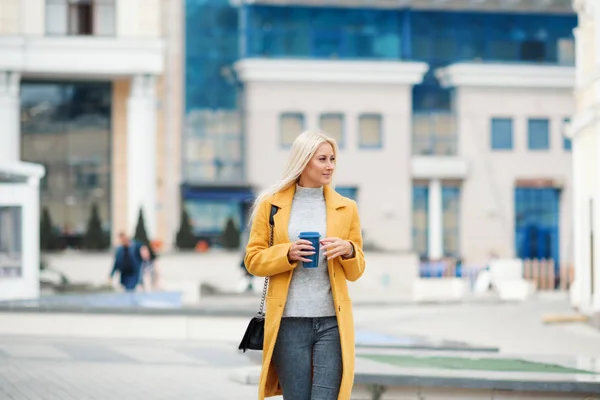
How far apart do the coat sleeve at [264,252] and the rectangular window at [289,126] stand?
129 ft

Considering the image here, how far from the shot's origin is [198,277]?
3847 centimetres

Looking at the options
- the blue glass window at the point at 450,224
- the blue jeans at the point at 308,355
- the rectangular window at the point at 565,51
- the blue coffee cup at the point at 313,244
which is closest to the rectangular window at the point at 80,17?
the blue glass window at the point at 450,224

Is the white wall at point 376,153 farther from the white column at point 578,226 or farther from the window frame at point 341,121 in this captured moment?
the white column at point 578,226

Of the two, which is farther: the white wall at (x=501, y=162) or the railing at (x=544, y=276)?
the white wall at (x=501, y=162)

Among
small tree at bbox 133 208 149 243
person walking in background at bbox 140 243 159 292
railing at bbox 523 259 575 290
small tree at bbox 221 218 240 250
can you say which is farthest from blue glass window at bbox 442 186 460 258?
person walking in background at bbox 140 243 159 292

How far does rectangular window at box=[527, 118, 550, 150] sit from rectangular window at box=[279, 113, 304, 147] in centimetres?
924

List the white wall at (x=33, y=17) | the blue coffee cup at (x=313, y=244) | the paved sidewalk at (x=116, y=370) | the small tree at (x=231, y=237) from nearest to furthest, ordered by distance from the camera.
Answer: the blue coffee cup at (x=313, y=244) < the paved sidewalk at (x=116, y=370) < the white wall at (x=33, y=17) < the small tree at (x=231, y=237)

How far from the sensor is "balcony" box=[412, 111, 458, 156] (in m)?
48.2

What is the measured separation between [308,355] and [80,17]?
35490mm

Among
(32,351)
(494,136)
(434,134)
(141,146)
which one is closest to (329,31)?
(434,134)

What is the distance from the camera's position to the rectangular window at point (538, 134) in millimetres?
48812

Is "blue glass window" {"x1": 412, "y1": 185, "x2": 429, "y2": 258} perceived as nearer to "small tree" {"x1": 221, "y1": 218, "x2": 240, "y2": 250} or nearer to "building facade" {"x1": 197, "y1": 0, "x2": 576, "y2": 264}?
"building facade" {"x1": 197, "y1": 0, "x2": 576, "y2": 264}

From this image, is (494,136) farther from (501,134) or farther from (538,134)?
(538,134)

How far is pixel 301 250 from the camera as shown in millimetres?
6445
